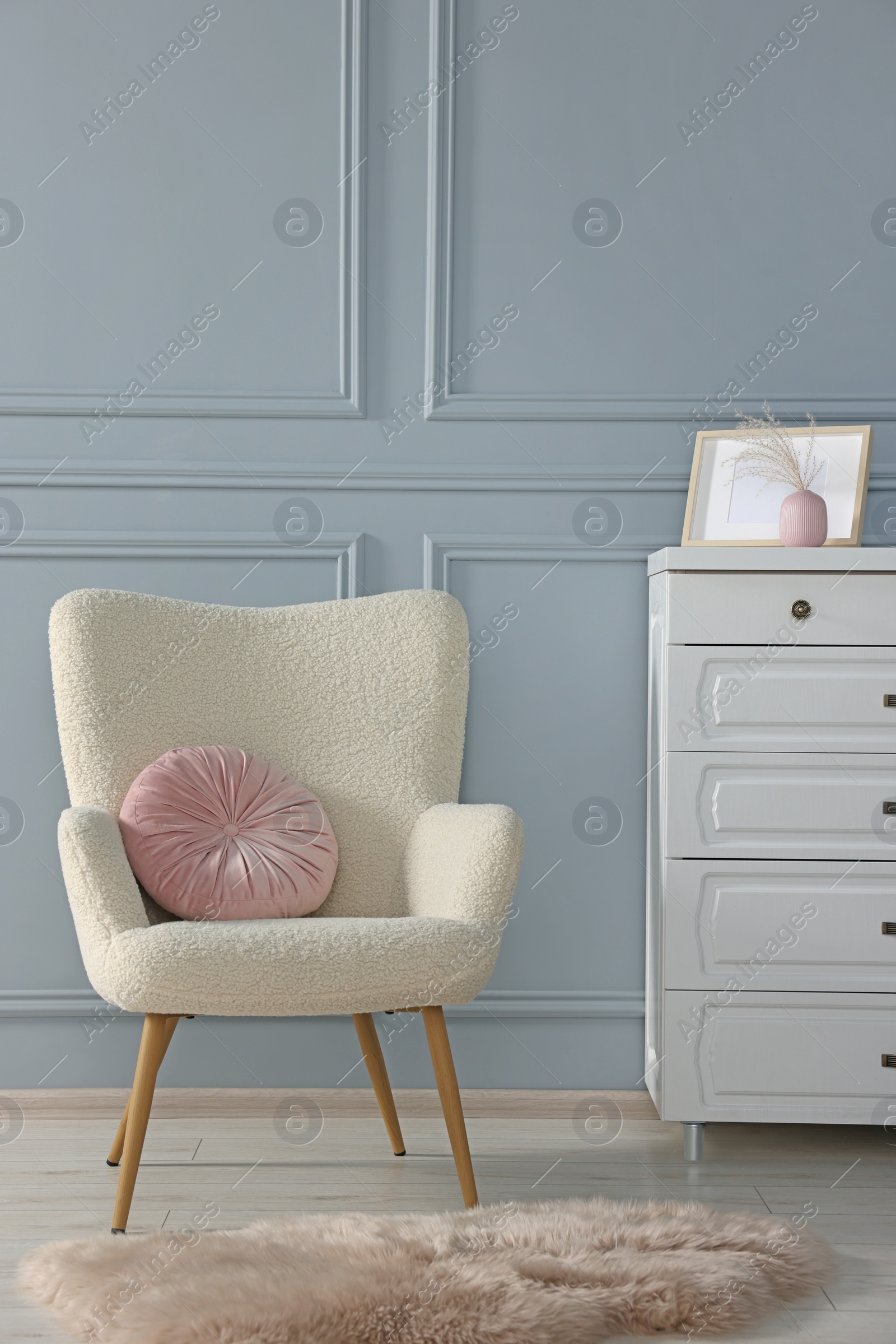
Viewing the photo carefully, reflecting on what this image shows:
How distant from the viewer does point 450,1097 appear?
1592 millimetres

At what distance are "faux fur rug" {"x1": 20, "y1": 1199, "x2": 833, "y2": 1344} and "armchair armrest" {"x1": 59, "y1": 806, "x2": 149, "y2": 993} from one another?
395 millimetres

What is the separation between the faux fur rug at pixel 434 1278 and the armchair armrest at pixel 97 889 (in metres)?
0.40

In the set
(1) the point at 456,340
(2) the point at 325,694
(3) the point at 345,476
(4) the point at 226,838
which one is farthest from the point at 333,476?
(4) the point at 226,838

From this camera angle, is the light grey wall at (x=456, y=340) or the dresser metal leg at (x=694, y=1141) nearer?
the dresser metal leg at (x=694, y=1141)

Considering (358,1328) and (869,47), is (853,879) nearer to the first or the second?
(358,1328)

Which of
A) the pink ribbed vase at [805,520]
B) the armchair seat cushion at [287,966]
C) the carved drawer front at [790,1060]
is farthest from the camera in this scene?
the pink ribbed vase at [805,520]

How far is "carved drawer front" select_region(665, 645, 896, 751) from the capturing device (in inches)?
72.9

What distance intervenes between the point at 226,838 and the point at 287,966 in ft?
1.15

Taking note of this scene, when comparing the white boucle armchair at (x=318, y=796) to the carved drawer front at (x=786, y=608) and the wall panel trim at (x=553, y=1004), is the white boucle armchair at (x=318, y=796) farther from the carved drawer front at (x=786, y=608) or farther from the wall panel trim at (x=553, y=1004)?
the carved drawer front at (x=786, y=608)

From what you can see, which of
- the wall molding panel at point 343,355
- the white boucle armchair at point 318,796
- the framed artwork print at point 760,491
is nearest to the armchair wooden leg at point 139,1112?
the white boucle armchair at point 318,796

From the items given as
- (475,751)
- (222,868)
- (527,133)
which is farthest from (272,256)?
(222,868)

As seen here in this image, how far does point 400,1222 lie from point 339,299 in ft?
5.69

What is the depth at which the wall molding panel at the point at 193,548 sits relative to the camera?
217 centimetres

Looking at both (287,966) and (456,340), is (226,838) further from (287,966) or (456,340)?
(456,340)
